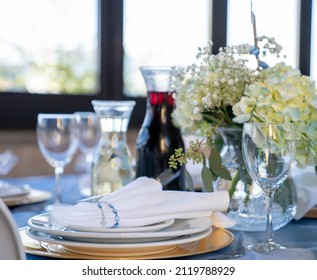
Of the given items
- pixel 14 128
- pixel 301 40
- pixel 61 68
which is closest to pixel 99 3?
pixel 61 68

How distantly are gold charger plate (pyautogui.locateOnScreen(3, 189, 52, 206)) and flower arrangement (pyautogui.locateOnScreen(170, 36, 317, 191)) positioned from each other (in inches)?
16.4

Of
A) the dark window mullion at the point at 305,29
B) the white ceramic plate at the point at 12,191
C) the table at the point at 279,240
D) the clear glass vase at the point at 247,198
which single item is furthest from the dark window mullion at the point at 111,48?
the clear glass vase at the point at 247,198

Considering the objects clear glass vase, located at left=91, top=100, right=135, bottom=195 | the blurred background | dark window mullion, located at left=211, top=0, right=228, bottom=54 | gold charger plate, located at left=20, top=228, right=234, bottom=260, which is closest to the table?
gold charger plate, located at left=20, top=228, right=234, bottom=260

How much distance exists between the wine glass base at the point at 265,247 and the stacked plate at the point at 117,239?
97 millimetres

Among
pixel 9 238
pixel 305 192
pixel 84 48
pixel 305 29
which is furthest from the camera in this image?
pixel 305 29

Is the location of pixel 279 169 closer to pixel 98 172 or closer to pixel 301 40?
pixel 98 172

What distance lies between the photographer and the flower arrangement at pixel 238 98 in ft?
2.79

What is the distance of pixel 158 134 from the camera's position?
1.15 m

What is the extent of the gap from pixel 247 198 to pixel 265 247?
15cm

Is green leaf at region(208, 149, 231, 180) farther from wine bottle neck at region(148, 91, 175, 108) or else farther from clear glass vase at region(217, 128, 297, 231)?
wine bottle neck at region(148, 91, 175, 108)

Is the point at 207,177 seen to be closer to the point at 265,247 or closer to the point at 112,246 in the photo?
the point at 265,247

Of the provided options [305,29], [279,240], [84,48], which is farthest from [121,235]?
[305,29]

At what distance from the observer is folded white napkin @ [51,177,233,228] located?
2.38 feet

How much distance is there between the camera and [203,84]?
926 millimetres
